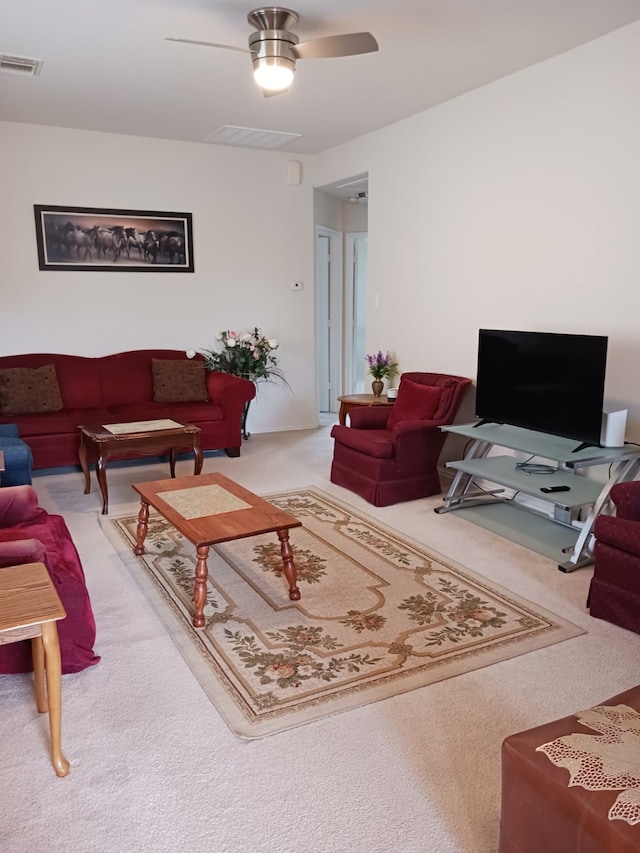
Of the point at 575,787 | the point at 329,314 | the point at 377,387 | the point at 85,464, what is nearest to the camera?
the point at 575,787

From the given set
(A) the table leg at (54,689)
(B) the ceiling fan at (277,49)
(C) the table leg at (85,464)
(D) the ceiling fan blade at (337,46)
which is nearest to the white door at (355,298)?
(C) the table leg at (85,464)

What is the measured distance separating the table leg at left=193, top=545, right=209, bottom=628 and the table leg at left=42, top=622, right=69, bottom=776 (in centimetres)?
87

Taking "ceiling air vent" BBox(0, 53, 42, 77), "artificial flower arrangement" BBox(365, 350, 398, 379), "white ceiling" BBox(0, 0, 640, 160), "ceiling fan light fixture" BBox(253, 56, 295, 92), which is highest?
"white ceiling" BBox(0, 0, 640, 160)

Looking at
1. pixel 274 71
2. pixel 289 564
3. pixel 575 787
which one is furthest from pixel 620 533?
pixel 274 71

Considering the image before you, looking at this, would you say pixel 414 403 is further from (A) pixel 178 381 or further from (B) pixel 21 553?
(B) pixel 21 553

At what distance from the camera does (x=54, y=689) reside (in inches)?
74.8

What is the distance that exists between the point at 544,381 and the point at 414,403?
110cm

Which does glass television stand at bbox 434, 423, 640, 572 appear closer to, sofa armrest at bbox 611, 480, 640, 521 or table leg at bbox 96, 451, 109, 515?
sofa armrest at bbox 611, 480, 640, 521

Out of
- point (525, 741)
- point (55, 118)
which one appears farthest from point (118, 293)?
point (525, 741)

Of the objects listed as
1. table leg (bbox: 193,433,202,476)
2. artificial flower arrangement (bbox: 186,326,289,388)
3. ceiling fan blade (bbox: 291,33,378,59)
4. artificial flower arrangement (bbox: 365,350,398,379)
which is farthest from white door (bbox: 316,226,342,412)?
ceiling fan blade (bbox: 291,33,378,59)

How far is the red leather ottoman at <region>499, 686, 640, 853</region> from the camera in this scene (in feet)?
4.35

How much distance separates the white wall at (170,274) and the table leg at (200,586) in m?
3.77

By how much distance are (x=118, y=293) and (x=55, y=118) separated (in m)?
1.48

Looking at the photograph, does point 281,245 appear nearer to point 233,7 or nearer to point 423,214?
point 423,214
